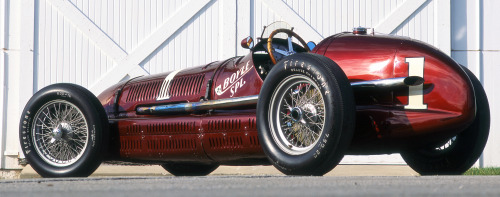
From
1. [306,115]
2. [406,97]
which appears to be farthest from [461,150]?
[306,115]

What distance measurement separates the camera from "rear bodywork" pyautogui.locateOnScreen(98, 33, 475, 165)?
4707mm

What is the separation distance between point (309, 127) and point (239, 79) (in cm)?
85

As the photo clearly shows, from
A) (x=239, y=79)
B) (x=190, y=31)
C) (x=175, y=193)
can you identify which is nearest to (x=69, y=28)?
(x=190, y=31)

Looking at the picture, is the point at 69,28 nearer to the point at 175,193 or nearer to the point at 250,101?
the point at 250,101

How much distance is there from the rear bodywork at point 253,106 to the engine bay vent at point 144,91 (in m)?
0.01

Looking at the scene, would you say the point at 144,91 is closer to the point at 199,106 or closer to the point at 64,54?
the point at 199,106

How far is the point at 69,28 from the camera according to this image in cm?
966

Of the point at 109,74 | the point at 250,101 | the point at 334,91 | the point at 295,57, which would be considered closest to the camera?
the point at 334,91

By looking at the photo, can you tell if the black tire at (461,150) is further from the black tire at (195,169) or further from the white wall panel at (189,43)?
the white wall panel at (189,43)

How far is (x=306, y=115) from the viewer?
479 centimetres

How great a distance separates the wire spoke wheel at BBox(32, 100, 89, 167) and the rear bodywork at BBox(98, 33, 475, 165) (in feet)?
0.94

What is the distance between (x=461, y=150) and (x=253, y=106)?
141 centimetres

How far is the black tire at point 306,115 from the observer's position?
4.45 m

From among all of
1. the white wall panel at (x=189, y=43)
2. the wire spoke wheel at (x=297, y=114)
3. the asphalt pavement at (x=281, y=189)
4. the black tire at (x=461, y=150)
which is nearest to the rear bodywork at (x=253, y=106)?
the wire spoke wheel at (x=297, y=114)
